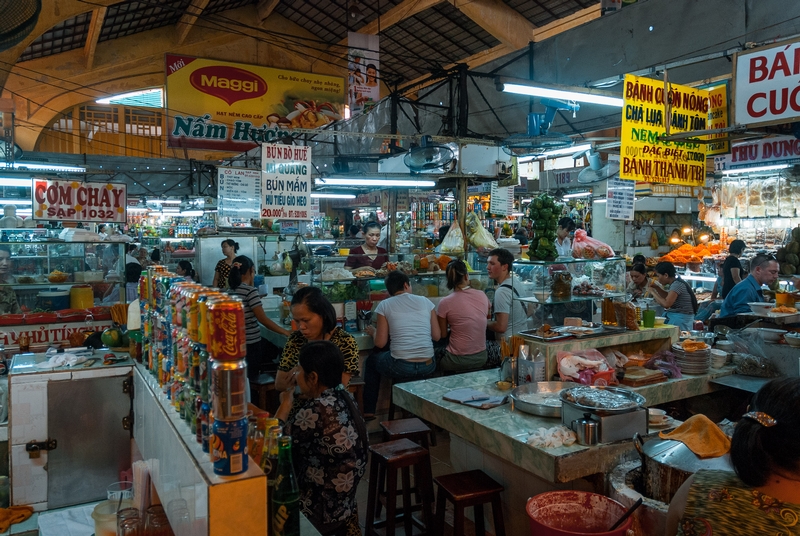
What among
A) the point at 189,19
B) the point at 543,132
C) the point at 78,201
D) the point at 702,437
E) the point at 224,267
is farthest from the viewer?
the point at 189,19

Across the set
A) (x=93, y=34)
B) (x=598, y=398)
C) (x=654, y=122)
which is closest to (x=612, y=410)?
(x=598, y=398)

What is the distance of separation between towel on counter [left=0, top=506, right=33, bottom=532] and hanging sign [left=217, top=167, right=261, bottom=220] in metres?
6.89

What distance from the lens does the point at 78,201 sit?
8.46 meters

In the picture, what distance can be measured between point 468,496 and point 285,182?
4.75 meters

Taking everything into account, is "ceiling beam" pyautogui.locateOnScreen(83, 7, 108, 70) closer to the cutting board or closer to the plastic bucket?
the cutting board

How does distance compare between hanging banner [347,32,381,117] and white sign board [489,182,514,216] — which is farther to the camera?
hanging banner [347,32,381,117]

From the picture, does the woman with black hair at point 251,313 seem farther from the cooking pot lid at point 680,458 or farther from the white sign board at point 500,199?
the cooking pot lid at point 680,458

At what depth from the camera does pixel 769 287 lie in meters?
7.38

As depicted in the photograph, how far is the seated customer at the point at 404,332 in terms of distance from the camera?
5.47m

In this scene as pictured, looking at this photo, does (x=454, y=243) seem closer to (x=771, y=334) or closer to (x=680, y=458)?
(x=771, y=334)

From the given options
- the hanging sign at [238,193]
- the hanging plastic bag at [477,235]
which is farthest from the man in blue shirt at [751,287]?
the hanging sign at [238,193]

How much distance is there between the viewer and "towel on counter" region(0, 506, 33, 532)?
2.67 m

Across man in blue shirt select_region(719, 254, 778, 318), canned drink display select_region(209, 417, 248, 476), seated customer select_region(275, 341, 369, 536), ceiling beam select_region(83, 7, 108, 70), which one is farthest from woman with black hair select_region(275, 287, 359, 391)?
ceiling beam select_region(83, 7, 108, 70)

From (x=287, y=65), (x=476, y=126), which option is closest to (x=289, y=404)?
(x=476, y=126)
